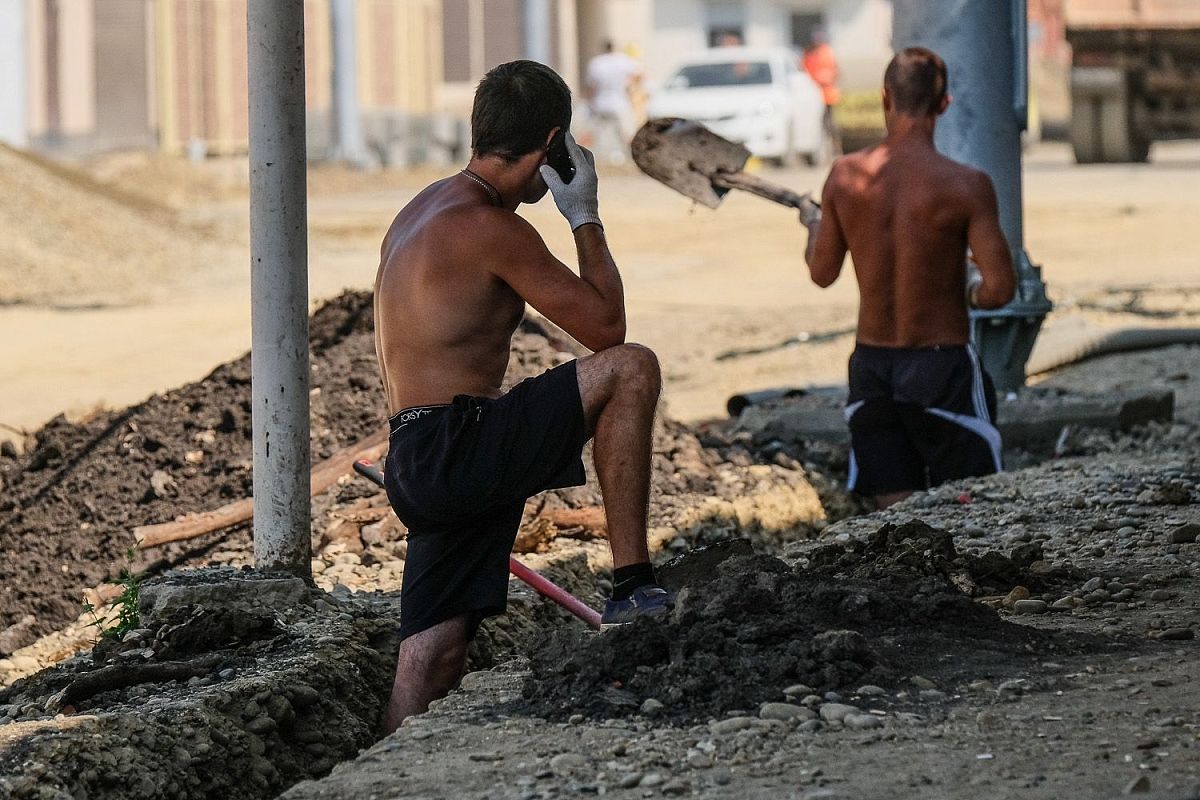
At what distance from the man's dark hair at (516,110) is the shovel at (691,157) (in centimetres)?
242

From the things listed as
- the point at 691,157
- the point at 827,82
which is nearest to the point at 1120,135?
the point at 827,82

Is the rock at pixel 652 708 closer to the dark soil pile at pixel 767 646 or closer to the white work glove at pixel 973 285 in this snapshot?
the dark soil pile at pixel 767 646

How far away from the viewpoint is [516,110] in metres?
4.21

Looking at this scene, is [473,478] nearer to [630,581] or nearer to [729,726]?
[630,581]

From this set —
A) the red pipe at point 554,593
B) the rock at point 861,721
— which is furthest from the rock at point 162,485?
the rock at point 861,721

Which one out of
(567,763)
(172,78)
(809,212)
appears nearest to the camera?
(567,763)

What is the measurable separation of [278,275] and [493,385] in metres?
0.84

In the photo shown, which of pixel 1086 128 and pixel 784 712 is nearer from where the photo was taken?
pixel 784 712

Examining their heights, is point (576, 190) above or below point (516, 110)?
Result: below

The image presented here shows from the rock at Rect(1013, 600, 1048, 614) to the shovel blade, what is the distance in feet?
8.37

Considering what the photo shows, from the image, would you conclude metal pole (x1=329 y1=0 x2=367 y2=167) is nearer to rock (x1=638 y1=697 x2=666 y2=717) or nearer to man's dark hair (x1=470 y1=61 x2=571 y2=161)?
man's dark hair (x1=470 y1=61 x2=571 y2=161)

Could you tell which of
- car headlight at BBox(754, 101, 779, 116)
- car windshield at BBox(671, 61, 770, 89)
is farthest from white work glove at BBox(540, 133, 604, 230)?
car windshield at BBox(671, 61, 770, 89)

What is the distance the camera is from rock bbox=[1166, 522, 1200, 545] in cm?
520

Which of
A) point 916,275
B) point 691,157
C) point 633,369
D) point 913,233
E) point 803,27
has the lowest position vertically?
point 633,369
